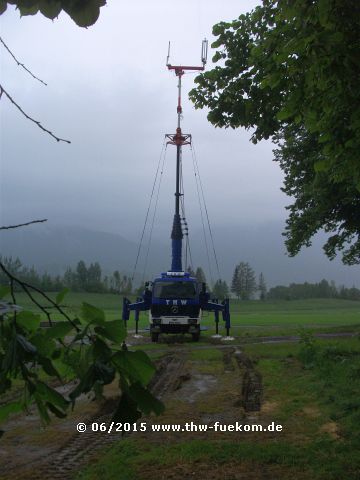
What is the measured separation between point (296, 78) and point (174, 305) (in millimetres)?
16810

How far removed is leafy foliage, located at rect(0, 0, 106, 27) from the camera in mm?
1748

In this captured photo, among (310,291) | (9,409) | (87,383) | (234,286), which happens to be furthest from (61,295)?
(310,291)

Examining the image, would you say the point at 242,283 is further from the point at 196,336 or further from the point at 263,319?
the point at 196,336

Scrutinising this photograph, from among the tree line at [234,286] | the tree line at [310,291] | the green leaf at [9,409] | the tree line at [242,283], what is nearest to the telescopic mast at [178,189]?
the green leaf at [9,409]

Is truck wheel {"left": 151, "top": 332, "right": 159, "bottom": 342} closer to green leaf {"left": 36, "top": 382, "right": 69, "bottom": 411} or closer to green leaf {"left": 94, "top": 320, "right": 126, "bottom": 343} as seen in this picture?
green leaf {"left": 36, "top": 382, "right": 69, "bottom": 411}

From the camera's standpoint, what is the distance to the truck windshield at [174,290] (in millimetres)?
21828

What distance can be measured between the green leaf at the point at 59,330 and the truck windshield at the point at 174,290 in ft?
65.7

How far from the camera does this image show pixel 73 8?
1.77m

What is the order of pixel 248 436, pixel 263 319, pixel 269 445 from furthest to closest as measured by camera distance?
1. pixel 263 319
2. pixel 248 436
3. pixel 269 445

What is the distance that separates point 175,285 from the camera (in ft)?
72.2

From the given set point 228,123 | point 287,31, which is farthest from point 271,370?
point 287,31

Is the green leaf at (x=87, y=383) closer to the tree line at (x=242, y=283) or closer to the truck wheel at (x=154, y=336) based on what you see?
the truck wheel at (x=154, y=336)

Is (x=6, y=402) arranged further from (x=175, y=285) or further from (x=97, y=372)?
(x=175, y=285)

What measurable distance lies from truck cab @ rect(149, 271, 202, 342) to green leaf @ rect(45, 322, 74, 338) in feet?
65.4
